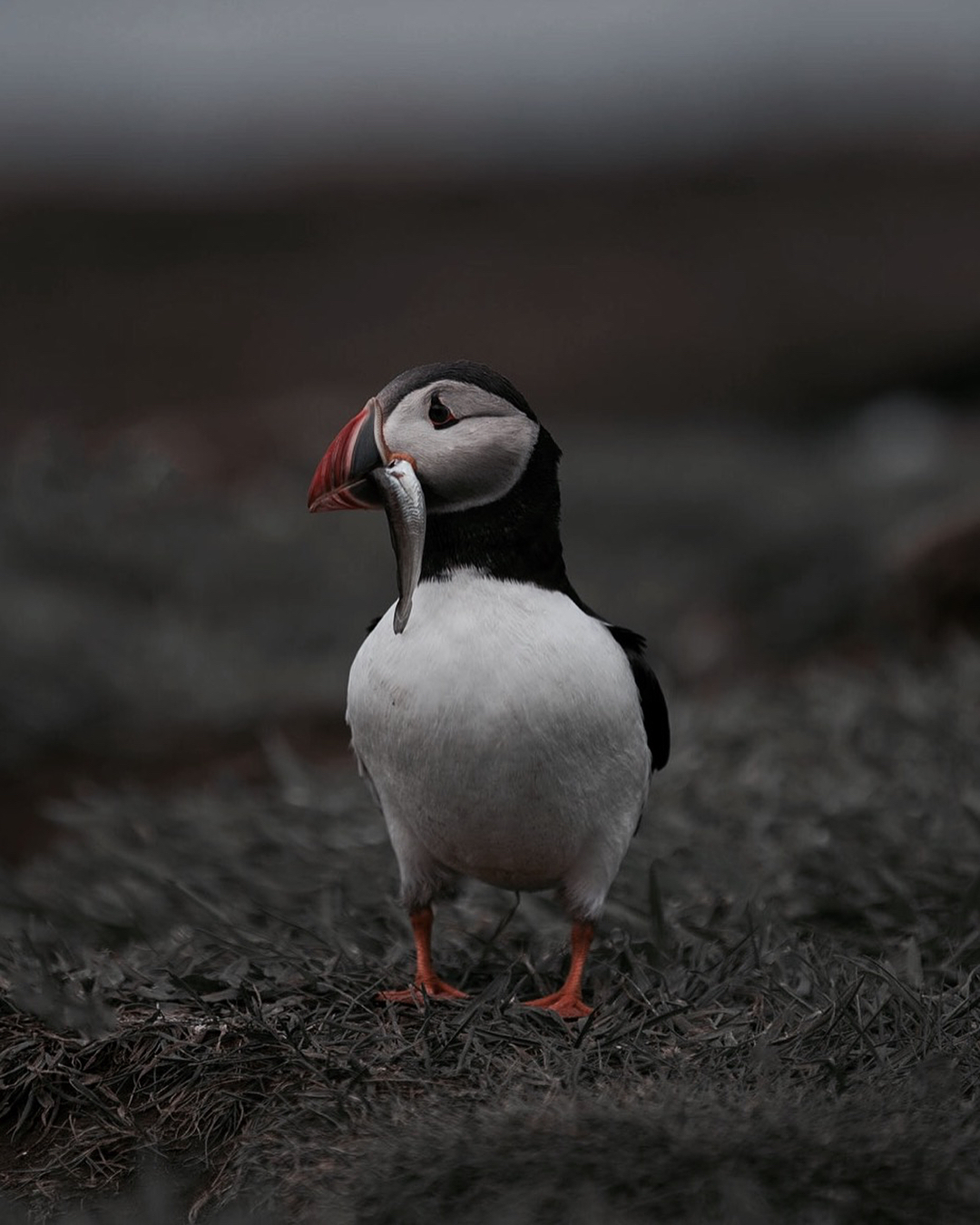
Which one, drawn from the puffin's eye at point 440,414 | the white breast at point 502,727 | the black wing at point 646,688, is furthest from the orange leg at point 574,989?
the puffin's eye at point 440,414

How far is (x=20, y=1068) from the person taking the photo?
3562mm

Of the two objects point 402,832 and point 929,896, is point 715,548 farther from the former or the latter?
point 402,832

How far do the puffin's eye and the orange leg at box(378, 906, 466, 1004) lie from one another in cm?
118

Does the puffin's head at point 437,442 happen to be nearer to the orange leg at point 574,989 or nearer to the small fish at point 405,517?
the small fish at point 405,517

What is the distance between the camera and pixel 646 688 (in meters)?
3.68

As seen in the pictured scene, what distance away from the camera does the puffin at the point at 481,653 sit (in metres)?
3.36

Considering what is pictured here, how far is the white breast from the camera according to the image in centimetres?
335

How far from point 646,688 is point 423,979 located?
34.2 inches

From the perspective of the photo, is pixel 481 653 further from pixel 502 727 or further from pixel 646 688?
pixel 646 688

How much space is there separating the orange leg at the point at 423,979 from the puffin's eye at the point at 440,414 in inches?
46.5

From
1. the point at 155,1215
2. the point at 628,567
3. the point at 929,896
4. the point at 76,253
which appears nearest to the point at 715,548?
the point at 628,567

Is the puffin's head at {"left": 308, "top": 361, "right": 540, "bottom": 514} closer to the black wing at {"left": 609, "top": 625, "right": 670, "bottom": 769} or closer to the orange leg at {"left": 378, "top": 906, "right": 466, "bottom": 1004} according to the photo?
the black wing at {"left": 609, "top": 625, "right": 670, "bottom": 769}

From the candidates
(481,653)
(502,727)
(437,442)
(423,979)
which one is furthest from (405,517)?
(423,979)

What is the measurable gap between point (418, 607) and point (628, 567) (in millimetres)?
7193
